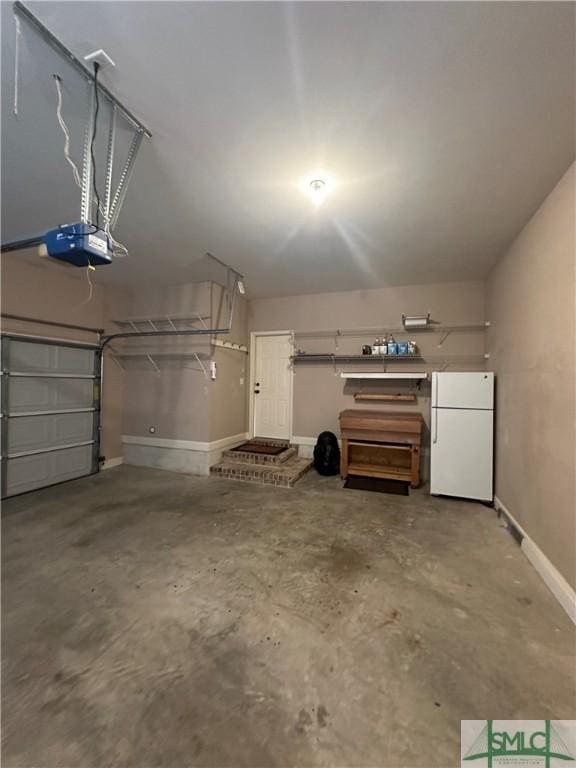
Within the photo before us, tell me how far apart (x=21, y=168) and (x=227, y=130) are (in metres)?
1.66

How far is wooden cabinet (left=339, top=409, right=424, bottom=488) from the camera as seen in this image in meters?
4.29

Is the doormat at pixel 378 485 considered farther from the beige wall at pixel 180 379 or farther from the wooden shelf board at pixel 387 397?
the beige wall at pixel 180 379

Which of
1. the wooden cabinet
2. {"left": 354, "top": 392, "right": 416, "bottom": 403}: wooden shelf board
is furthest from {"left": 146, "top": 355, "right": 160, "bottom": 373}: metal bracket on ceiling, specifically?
{"left": 354, "top": 392, "right": 416, "bottom": 403}: wooden shelf board

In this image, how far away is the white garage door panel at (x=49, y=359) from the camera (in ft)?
12.7

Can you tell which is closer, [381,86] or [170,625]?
[381,86]

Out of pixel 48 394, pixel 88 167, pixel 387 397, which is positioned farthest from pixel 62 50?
pixel 387 397

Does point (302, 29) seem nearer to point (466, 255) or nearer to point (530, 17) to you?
point (530, 17)

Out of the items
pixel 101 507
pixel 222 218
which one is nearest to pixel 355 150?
pixel 222 218

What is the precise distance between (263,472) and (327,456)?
1036mm

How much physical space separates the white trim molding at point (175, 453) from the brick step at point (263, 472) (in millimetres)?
206

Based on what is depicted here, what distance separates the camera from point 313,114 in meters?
1.72

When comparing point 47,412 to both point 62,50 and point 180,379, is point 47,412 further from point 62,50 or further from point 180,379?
point 62,50

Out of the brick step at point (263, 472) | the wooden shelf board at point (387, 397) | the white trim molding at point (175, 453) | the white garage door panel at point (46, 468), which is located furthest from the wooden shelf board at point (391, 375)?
the white garage door panel at point (46, 468)

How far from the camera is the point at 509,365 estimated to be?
3268 mm
